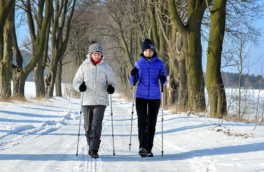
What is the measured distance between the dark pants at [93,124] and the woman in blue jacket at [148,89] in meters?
0.77

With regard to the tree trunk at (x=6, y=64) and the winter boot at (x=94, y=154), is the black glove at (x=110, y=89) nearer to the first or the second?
the winter boot at (x=94, y=154)

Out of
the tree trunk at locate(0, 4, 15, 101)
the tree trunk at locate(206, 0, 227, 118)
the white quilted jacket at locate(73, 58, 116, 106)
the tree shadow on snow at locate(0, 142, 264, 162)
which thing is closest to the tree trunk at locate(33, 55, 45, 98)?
the tree trunk at locate(0, 4, 15, 101)

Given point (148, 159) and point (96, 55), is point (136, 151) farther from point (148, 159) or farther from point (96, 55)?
point (96, 55)

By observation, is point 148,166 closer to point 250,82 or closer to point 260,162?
point 260,162

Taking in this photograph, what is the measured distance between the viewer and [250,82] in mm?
9664

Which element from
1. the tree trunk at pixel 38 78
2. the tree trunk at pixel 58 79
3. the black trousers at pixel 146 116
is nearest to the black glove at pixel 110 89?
the black trousers at pixel 146 116

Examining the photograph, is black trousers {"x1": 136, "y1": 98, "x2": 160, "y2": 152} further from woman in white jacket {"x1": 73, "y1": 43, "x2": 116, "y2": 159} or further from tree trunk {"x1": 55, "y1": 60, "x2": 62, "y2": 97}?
tree trunk {"x1": 55, "y1": 60, "x2": 62, "y2": 97}

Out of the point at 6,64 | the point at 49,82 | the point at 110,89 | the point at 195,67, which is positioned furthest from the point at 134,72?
A: the point at 49,82

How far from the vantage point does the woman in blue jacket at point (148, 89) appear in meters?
5.26

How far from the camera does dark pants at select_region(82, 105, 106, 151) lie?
491cm

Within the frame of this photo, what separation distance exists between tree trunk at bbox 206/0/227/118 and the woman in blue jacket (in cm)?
494

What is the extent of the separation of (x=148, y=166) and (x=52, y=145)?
235 centimetres

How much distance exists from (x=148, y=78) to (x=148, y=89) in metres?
0.22

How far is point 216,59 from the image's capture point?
9.73m
